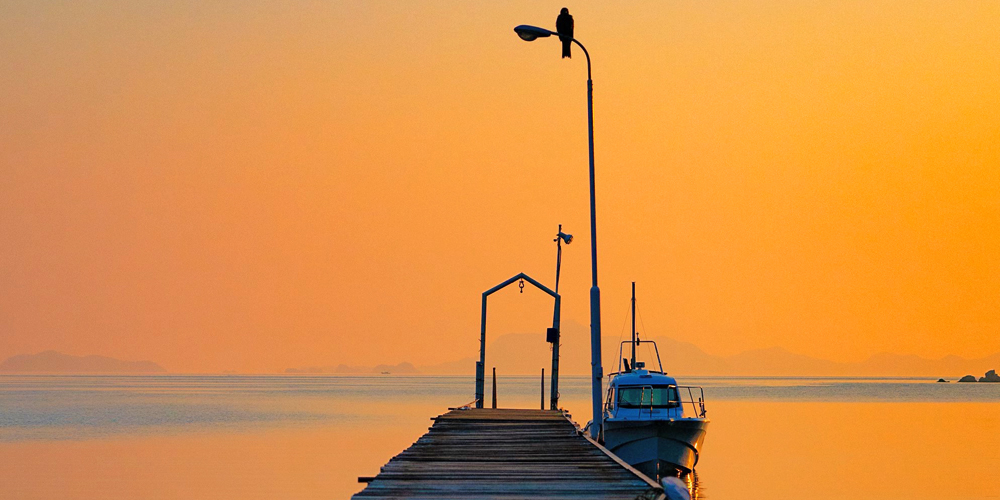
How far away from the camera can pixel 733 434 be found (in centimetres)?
7769

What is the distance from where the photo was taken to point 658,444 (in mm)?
36125

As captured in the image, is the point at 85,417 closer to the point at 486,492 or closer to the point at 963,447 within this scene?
the point at 963,447

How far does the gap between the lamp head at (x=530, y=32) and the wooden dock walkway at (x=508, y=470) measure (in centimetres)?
1004

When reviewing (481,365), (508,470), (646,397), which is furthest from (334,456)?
(508,470)

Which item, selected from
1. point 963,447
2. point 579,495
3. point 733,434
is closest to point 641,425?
point 579,495

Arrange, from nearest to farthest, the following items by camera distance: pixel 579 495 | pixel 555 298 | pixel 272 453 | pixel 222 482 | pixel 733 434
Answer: pixel 579 495 → pixel 222 482 → pixel 555 298 → pixel 272 453 → pixel 733 434

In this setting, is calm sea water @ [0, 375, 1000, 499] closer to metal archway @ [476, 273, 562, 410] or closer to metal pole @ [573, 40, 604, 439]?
metal archway @ [476, 273, 562, 410]

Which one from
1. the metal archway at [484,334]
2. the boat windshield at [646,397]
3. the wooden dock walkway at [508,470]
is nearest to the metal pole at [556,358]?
the metal archway at [484,334]

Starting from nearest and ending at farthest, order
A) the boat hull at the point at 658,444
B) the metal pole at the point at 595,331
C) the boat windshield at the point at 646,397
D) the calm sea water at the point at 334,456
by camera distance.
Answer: the metal pole at the point at 595,331, the boat hull at the point at 658,444, the boat windshield at the point at 646,397, the calm sea water at the point at 334,456

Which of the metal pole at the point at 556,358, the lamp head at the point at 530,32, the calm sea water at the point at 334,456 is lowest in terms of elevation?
the calm sea water at the point at 334,456

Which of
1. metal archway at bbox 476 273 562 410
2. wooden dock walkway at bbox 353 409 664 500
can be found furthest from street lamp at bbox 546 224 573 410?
wooden dock walkway at bbox 353 409 664 500

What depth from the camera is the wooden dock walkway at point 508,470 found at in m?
16.5

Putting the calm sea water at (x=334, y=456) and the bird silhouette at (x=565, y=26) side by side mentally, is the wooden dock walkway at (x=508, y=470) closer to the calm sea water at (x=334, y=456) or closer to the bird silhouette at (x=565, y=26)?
the bird silhouette at (x=565, y=26)

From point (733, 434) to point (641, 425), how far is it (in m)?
43.5
